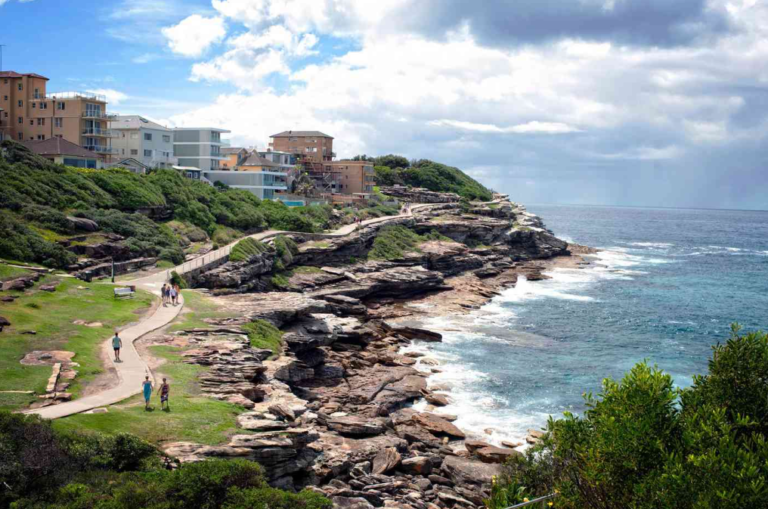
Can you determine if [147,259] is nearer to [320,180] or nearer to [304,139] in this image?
[320,180]

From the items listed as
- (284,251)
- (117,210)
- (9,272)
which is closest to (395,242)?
(284,251)

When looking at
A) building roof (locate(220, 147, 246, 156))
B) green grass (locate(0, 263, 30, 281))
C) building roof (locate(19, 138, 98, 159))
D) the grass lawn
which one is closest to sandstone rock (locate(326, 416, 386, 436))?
the grass lawn

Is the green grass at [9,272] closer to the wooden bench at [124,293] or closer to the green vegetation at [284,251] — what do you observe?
the wooden bench at [124,293]

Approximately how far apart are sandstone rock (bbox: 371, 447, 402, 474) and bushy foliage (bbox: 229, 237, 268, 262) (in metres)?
31.0

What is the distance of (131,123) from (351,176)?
42.4 meters

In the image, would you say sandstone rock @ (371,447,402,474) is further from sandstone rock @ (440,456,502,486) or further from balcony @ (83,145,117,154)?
balcony @ (83,145,117,154)

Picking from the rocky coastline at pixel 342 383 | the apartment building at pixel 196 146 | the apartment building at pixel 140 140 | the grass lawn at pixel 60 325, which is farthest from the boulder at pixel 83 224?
the apartment building at pixel 196 146

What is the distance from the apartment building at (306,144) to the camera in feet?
386

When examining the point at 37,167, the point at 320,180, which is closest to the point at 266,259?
the point at 37,167

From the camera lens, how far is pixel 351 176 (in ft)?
371

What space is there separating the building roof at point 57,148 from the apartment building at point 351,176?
5046 centimetres

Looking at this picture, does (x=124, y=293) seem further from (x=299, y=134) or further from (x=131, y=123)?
(x=299, y=134)

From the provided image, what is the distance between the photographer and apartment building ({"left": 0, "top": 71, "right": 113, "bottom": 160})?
75250mm

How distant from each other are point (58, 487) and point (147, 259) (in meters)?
35.2
